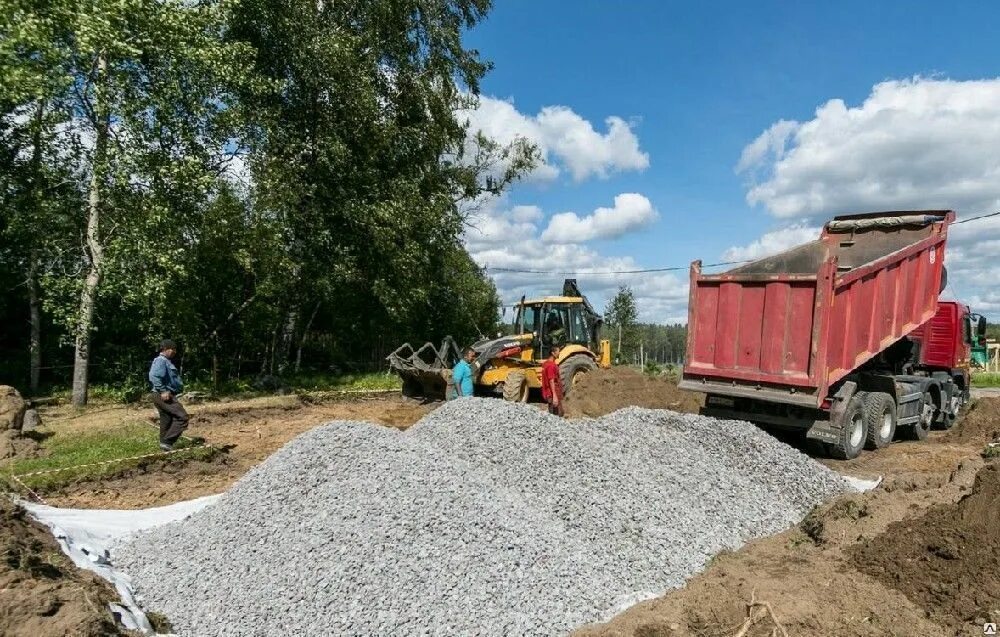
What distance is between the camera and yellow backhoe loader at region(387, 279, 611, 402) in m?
12.0

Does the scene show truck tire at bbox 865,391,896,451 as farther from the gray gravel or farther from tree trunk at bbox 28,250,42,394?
tree trunk at bbox 28,250,42,394

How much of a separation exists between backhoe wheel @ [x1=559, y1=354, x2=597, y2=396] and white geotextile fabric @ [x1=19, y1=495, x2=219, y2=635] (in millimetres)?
7078

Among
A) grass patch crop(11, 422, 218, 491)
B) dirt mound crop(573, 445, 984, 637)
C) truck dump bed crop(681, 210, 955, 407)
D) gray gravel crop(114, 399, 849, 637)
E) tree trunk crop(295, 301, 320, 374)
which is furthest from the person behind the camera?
tree trunk crop(295, 301, 320, 374)

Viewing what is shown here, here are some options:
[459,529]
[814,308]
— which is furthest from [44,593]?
[814,308]

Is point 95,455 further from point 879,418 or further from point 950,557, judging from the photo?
point 879,418

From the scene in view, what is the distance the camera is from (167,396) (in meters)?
8.40

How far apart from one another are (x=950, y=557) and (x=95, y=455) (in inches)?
361

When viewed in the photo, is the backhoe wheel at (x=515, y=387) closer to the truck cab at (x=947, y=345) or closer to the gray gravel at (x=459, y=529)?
the gray gravel at (x=459, y=529)

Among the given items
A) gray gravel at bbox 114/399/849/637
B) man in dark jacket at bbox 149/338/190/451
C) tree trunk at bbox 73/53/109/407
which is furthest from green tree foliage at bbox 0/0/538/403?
gray gravel at bbox 114/399/849/637

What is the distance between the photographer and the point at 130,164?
472 inches

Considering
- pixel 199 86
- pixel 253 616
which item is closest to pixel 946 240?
pixel 253 616

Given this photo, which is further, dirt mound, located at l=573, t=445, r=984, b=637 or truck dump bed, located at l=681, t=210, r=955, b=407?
truck dump bed, located at l=681, t=210, r=955, b=407

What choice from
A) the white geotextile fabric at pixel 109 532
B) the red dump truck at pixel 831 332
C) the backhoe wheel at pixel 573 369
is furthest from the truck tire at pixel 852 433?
the white geotextile fabric at pixel 109 532

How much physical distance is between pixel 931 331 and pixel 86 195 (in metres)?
16.3
